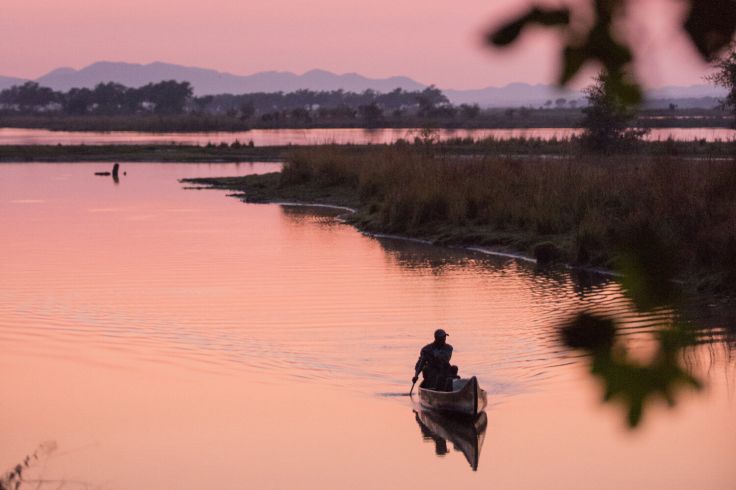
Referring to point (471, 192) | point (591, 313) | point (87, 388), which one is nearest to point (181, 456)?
point (87, 388)

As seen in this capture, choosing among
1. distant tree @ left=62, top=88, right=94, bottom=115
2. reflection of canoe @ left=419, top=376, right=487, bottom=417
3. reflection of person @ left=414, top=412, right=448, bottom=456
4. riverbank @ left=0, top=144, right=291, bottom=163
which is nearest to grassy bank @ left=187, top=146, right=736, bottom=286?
reflection of canoe @ left=419, top=376, right=487, bottom=417

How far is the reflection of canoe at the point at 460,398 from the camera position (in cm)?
1255

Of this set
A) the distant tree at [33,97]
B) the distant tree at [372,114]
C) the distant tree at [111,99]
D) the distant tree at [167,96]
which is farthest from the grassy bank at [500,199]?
the distant tree at [33,97]

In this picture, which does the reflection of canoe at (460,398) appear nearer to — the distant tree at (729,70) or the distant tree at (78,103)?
the distant tree at (729,70)

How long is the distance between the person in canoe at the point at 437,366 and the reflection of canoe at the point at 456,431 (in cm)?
34

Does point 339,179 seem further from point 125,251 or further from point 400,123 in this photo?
point 400,123

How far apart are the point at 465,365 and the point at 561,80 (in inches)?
527

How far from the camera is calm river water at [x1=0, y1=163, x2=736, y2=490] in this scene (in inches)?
441

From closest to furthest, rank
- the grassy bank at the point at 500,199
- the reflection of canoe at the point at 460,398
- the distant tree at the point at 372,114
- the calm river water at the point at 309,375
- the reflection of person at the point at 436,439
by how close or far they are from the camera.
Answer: the calm river water at the point at 309,375 < the reflection of person at the point at 436,439 < the reflection of canoe at the point at 460,398 < the grassy bank at the point at 500,199 < the distant tree at the point at 372,114

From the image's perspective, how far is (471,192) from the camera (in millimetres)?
31266

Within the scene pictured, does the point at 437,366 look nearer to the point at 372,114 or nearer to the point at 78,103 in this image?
the point at 372,114

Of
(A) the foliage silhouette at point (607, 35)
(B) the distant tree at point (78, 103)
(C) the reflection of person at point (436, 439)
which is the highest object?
(B) the distant tree at point (78, 103)

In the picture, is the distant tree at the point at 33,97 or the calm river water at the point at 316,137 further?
the distant tree at the point at 33,97

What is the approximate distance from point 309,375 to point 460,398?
2982 mm
